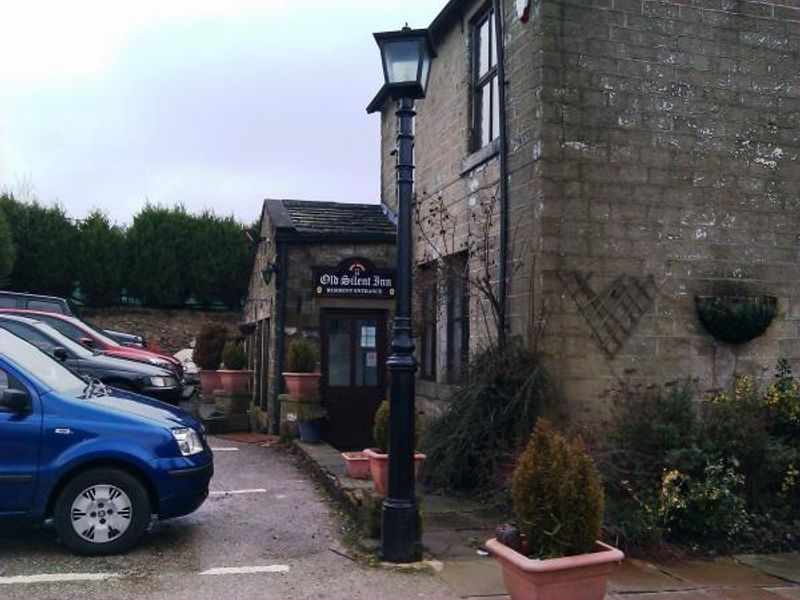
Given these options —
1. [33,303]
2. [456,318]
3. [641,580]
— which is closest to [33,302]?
[33,303]

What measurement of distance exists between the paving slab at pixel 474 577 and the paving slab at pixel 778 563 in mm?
2129

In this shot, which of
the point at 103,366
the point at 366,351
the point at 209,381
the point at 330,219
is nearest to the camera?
the point at 103,366

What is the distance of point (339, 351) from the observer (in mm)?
13531

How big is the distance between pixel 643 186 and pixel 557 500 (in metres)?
4.64

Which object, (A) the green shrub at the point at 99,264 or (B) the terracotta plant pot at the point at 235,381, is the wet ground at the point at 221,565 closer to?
(B) the terracotta plant pot at the point at 235,381

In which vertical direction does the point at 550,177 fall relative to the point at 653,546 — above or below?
above

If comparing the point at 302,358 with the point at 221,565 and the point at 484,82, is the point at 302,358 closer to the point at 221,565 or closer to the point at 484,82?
the point at 484,82

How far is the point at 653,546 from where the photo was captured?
6.60 m

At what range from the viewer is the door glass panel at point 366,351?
1354 centimetres

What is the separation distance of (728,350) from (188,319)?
1877 cm

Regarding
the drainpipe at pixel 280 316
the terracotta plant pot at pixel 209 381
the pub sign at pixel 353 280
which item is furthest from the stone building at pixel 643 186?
the terracotta plant pot at pixel 209 381

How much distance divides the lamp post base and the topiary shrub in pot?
3.70ft

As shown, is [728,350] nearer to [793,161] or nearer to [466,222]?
[793,161]

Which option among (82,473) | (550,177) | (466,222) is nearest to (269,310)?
(466,222)
